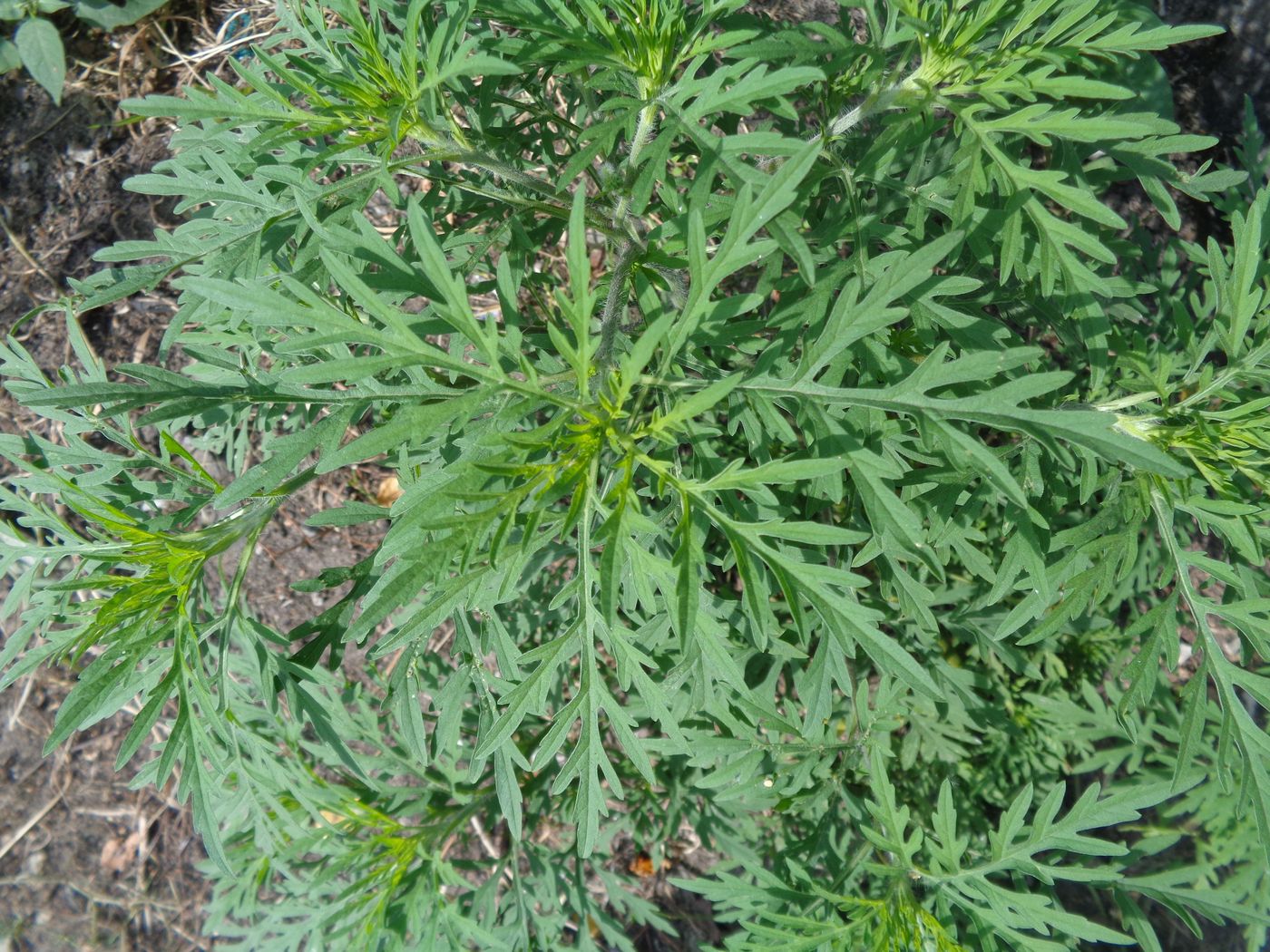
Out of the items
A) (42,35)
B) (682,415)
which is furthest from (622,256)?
(42,35)

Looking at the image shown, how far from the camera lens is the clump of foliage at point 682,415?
1.64 meters

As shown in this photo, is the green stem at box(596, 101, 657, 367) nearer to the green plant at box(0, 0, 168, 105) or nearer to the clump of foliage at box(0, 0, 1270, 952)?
the clump of foliage at box(0, 0, 1270, 952)

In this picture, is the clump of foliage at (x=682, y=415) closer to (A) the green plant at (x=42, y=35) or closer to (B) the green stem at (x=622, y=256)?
(B) the green stem at (x=622, y=256)

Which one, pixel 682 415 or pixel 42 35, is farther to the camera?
pixel 42 35

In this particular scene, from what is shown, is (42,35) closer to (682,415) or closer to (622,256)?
(622,256)

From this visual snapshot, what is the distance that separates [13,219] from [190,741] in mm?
3688

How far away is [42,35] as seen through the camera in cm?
388

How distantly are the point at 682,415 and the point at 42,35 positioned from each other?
13.6 feet

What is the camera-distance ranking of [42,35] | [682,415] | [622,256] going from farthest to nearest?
[42,35], [622,256], [682,415]

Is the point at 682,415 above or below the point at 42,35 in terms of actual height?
below

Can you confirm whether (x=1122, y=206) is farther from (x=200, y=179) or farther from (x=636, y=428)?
(x=200, y=179)

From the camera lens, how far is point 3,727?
4.70 meters

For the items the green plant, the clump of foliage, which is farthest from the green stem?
the green plant

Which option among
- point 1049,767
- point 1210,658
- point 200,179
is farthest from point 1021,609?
point 200,179
